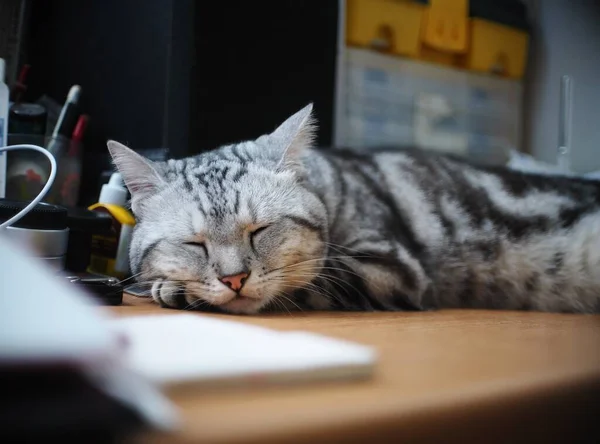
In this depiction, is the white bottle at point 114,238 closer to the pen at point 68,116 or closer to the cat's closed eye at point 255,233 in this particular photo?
the pen at point 68,116

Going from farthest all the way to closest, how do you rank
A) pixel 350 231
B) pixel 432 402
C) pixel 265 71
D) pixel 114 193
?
pixel 265 71
pixel 114 193
pixel 350 231
pixel 432 402

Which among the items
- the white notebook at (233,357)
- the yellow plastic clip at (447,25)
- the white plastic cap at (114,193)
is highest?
the yellow plastic clip at (447,25)

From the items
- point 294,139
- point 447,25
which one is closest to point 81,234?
point 294,139

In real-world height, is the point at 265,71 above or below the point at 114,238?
above

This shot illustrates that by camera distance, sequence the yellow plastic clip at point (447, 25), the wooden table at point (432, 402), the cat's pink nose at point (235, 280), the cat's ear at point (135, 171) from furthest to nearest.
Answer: the yellow plastic clip at point (447, 25)
the cat's ear at point (135, 171)
the cat's pink nose at point (235, 280)
the wooden table at point (432, 402)

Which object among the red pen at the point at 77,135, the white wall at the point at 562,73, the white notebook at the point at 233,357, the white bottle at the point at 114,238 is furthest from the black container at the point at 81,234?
the white wall at the point at 562,73

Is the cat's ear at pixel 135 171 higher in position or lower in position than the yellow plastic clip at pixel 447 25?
lower

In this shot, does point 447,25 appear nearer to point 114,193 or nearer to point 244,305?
point 114,193

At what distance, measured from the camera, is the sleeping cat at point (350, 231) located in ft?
3.41

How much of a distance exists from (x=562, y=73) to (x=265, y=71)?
1490mm

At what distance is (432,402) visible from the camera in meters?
0.43

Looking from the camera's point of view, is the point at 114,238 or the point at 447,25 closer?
the point at 114,238

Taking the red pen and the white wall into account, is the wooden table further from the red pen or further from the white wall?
the white wall

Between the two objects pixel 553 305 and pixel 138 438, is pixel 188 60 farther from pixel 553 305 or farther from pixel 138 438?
pixel 138 438
